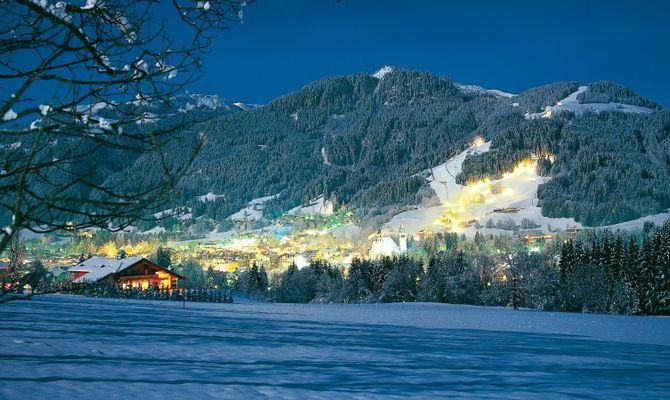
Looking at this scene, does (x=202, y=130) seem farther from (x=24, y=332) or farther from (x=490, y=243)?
(x=490, y=243)

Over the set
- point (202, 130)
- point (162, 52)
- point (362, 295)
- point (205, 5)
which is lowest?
point (362, 295)

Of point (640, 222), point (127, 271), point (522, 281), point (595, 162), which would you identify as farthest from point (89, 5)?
point (595, 162)

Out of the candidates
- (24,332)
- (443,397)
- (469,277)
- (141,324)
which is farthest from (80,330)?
(469,277)

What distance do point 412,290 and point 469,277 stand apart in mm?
9391

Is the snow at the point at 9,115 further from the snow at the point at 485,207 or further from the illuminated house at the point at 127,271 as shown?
the snow at the point at 485,207

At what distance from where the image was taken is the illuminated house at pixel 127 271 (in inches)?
2594

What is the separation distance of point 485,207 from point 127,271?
398ft

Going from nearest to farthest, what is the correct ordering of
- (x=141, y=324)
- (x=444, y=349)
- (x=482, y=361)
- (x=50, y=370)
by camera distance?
1. (x=50, y=370)
2. (x=482, y=361)
3. (x=444, y=349)
4. (x=141, y=324)

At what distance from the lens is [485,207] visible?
165 metres

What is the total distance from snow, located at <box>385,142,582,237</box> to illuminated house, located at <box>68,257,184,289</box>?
90.4m

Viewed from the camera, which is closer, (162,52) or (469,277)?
(162,52)

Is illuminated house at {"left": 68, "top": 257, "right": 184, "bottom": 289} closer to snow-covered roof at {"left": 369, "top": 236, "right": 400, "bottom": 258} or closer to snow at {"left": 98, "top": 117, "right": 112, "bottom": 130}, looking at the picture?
snow at {"left": 98, "top": 117, "right": 112, "bottom": 130}

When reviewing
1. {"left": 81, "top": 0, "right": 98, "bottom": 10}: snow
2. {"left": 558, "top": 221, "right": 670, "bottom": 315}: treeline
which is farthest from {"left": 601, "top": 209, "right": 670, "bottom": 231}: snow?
{"left": 81, "top": 0, "right": 98, "bottom": 10}: snow

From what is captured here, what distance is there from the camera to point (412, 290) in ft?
266
